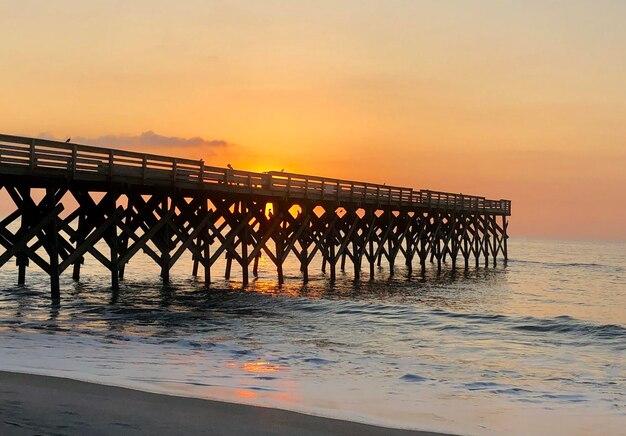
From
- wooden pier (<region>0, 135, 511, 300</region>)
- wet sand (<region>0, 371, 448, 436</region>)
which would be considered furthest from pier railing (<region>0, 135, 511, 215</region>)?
wet sand (<region>0, 371, 448, 436</region>)

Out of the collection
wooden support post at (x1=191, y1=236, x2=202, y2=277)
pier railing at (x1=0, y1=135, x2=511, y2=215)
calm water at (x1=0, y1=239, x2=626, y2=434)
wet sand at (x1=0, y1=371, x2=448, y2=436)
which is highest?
pier railing at (x1=0, y1=135, x2=511, y2=215)

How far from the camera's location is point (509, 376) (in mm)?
10734

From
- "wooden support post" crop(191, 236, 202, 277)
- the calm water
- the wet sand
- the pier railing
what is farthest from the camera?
"wooden support post" crop(191, 236, 202, 277)

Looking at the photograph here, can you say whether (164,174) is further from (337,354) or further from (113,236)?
(337,354)

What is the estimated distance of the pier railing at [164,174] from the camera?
17.9 m

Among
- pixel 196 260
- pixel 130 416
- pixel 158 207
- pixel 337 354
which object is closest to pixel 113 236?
pixel 158 207

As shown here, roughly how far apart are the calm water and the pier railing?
12.4 ft

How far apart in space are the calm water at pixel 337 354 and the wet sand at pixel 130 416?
54 cm

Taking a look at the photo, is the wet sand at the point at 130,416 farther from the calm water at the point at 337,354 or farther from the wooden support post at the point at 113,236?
the wooden support post at the point at 113,236

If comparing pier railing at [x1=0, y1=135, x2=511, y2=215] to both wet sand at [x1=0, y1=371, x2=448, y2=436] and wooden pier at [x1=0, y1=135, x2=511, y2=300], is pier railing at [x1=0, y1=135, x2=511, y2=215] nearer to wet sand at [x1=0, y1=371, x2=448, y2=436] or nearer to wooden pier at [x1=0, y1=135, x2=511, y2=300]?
wooden pier at [x1=0, y1=135, x2=511, y2=300]

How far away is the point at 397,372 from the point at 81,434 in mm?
6164

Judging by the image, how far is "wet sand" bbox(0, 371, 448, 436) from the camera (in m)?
5.44

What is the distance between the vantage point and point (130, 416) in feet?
19.3

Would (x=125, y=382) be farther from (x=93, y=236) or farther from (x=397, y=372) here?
(x=93, y=236)
